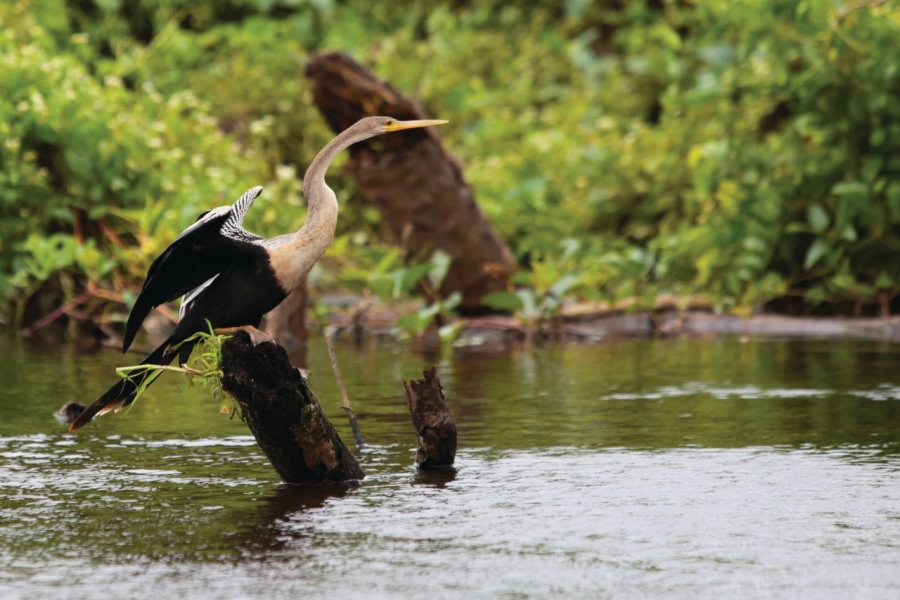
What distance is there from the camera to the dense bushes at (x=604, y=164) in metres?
12.8

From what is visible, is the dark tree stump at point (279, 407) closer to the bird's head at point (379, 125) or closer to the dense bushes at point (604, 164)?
the bird's head at point (379, 125)

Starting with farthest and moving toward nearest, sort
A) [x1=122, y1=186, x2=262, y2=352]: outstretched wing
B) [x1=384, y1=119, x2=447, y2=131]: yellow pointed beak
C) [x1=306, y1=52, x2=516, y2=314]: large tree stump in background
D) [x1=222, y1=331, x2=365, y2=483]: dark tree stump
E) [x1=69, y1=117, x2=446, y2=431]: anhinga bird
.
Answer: [x1=306, y1=52, x2=516, y2=314]: large tree stump in background
[x1=384, y1=119, x2=447, y2=131]: yellow pointed beak
[x1=69, y1=117, x2=446, y2=431]: anhinga bird
[x1=122, y1=186, x2=262, y2=352]: outstretched wing
[x1=222, y1=331, x2=365, y2=483]: dark tree stump

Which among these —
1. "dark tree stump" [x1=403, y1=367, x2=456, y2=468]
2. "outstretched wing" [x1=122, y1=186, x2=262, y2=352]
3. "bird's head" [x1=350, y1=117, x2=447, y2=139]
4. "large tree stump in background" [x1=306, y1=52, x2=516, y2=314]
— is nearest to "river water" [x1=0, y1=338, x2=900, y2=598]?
"dark tree stump" [x1=403, y1=367, x2=456, y2=468]

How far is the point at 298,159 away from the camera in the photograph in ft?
59.3

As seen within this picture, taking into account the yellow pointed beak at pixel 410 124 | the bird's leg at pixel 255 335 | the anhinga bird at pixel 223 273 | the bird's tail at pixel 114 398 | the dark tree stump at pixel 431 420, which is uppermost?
the yellow pointed beak at pixel 410 124

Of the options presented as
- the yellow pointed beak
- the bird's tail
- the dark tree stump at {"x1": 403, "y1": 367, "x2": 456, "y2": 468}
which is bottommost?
the dark tree stump at {"x1": 403, "y1": 367, "x2": 456, "y2": 468}

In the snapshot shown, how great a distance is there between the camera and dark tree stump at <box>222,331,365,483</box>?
237 inches

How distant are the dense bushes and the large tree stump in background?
0.36 metres

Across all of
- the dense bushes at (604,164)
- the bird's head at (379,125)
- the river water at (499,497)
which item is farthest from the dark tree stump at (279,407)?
the dense bushes at (604,164)

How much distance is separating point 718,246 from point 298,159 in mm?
5984

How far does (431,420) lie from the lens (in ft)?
22.0

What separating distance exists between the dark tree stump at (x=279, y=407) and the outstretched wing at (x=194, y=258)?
1.26 feet

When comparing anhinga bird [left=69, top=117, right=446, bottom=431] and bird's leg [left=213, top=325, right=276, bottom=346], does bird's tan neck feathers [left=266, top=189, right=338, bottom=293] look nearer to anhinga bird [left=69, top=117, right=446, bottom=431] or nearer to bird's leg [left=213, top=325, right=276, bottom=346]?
anhinga bird [left=69, top=117, right=446, bottom=431]

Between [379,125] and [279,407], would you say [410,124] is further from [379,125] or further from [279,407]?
[279,407]
